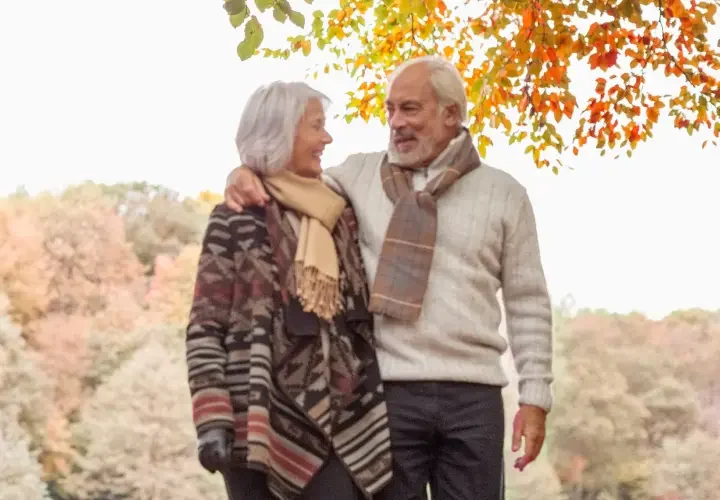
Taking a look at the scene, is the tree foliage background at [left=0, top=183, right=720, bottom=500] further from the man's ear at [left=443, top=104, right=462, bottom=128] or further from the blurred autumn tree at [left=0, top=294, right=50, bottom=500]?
the man's ear at [left=443, top=104, right=462, bottom=128]

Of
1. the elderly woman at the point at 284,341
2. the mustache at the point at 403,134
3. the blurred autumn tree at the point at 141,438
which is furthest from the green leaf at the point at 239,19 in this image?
the blurred autumn tree at the point at 141,438

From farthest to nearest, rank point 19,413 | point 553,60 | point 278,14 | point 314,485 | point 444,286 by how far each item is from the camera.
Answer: point 553,60
point 19,413
point 278,14
point 444,286
point 314,485

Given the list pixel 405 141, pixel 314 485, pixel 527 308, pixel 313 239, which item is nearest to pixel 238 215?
pixel 313 239

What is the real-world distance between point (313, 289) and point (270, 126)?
0.31m

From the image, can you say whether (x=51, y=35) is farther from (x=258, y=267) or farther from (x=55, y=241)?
(x=258, y=267)

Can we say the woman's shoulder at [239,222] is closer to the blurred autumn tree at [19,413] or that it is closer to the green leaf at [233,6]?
the green leaf at [233,6]

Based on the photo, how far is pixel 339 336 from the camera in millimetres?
1885

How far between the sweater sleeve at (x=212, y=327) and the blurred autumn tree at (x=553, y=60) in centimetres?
197

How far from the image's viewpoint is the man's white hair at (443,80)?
205 centimetres

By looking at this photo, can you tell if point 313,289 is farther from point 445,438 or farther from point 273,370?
point 445,438

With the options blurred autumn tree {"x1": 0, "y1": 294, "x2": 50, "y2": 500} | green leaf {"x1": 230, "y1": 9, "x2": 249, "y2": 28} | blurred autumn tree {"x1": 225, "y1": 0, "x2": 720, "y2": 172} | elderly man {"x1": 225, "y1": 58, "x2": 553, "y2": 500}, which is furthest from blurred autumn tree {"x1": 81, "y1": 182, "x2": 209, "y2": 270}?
elderly man {"x1": 225, "y1": 58, "x2": 553, "y2": 500}

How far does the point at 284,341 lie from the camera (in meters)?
1.83

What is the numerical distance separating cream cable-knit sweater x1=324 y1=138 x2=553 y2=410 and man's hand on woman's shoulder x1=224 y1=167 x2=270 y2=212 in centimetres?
22

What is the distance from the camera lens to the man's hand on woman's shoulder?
1.86 metres
